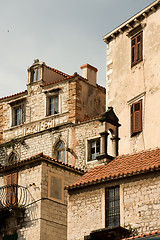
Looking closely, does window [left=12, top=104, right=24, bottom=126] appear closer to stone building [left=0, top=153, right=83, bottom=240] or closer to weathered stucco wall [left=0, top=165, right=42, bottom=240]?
stone building [left=0, top=153, right=83, bottom=240]

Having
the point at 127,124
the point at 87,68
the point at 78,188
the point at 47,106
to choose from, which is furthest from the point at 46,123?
the point at 78,188

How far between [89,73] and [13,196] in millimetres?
14853

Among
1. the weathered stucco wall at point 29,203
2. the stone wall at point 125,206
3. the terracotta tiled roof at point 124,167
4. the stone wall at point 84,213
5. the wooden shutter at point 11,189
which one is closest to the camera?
the stone wall at point 125,206

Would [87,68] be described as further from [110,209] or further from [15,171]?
[110,209]

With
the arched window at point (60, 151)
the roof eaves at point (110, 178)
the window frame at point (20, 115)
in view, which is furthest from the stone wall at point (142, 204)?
the window frame at point (20, 115)

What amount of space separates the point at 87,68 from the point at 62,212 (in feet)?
49.7

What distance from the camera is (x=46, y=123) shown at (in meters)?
40.5

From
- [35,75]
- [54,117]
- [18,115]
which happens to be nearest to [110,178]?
[54,117]

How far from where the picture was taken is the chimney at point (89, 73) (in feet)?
135

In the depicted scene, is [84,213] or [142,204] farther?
[84,213]

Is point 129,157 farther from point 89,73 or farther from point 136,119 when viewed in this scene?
point 89,73

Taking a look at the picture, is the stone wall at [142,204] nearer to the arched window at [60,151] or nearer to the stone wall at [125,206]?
the stone wall at [125,206]

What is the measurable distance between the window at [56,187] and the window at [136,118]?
6.46 metres

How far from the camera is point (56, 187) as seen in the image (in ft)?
93.1
